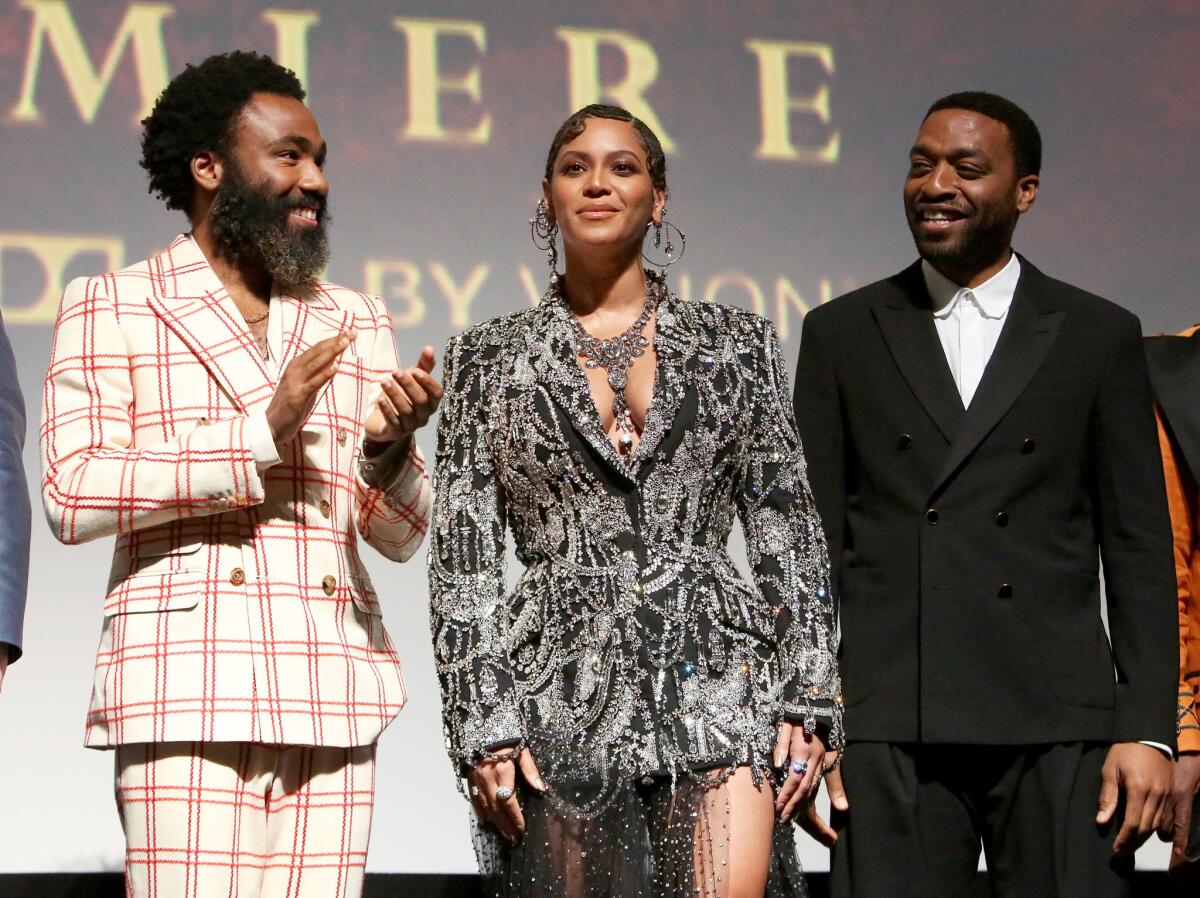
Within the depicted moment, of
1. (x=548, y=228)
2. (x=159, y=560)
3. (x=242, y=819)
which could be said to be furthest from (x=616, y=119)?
(x=242, y=819)

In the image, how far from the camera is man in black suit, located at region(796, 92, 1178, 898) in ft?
9.46

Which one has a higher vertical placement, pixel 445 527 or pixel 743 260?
pixel 743 260

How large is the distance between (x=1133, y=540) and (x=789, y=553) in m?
0.58

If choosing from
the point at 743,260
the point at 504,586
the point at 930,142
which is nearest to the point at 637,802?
the point at 504,586

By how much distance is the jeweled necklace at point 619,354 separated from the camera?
2.79 m

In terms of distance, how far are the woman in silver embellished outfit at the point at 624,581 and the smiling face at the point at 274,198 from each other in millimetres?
280

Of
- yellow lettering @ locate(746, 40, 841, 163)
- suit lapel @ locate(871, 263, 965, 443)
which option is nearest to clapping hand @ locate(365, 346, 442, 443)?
suit lapel @ locate(871, 263, 965, 443)

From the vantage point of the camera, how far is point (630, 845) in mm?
2621

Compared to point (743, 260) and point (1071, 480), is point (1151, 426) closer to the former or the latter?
point (1071, 480)

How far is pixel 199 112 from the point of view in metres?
2.90

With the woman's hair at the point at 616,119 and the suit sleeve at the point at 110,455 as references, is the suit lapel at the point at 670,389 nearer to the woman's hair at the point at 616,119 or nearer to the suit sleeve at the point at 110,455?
the woman's hair at the point at 616,119

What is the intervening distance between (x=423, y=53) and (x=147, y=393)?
195 cm

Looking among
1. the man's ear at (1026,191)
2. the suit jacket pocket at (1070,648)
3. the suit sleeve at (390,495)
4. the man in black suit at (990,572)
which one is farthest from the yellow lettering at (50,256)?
the suit jacket pocket at (1070,648)

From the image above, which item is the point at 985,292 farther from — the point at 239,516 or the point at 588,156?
the point at 239,516
